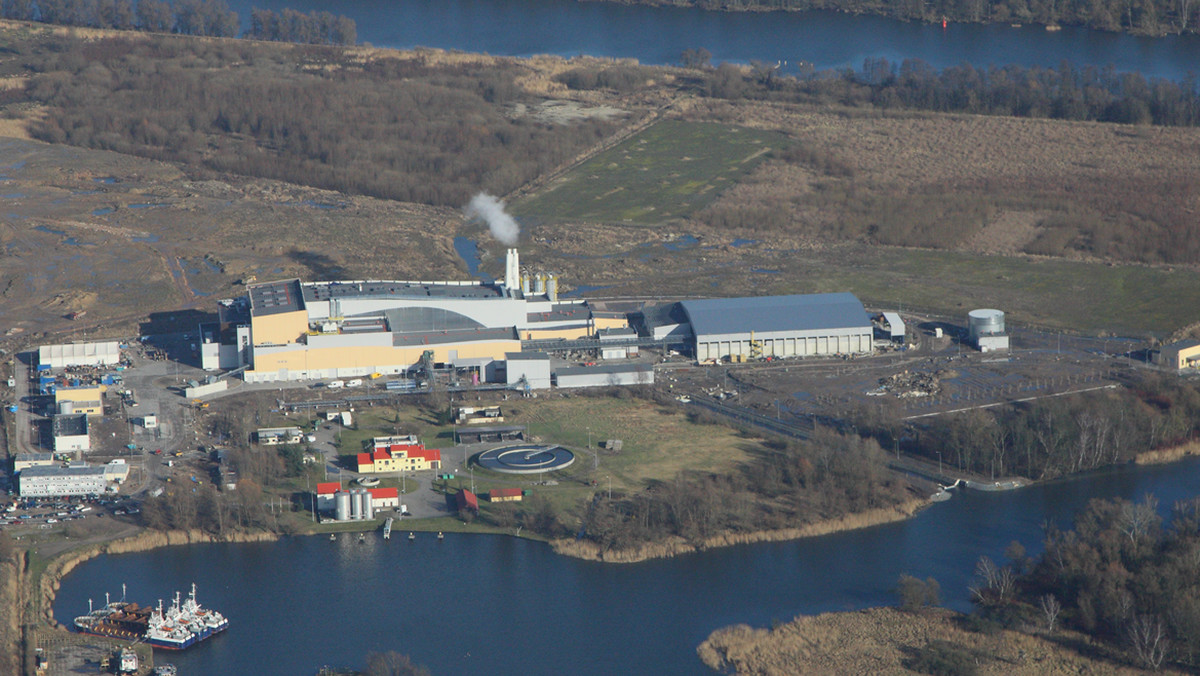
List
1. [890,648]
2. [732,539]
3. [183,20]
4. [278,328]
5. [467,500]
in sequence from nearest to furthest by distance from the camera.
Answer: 1. [890,648]
2. [732,539]
3. [467,500]
4. [278,328]
5. [183,20]

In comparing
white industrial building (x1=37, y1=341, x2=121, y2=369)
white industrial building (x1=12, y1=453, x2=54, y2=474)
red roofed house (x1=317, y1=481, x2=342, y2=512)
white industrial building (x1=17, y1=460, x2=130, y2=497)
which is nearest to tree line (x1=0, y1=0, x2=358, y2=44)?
white industrial building (x1=37, y1=341, x2=121, y2=369)

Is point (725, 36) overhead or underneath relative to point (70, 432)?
overhead

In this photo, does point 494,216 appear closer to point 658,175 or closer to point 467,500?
point 658,175

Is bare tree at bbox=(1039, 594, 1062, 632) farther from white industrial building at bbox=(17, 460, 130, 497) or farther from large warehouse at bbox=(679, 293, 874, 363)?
white industrial building at bbox=(17, 460, 130, 497)

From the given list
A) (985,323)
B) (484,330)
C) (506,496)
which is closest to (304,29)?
(484,330)

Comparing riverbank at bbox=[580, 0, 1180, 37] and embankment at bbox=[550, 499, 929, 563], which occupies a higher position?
riverbank at bbox=[580, 0, 1180, 37]

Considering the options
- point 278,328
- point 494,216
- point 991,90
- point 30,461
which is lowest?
point 30,461

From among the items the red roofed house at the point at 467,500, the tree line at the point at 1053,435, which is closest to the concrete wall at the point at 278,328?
the red roofed house at the point at 467,500
